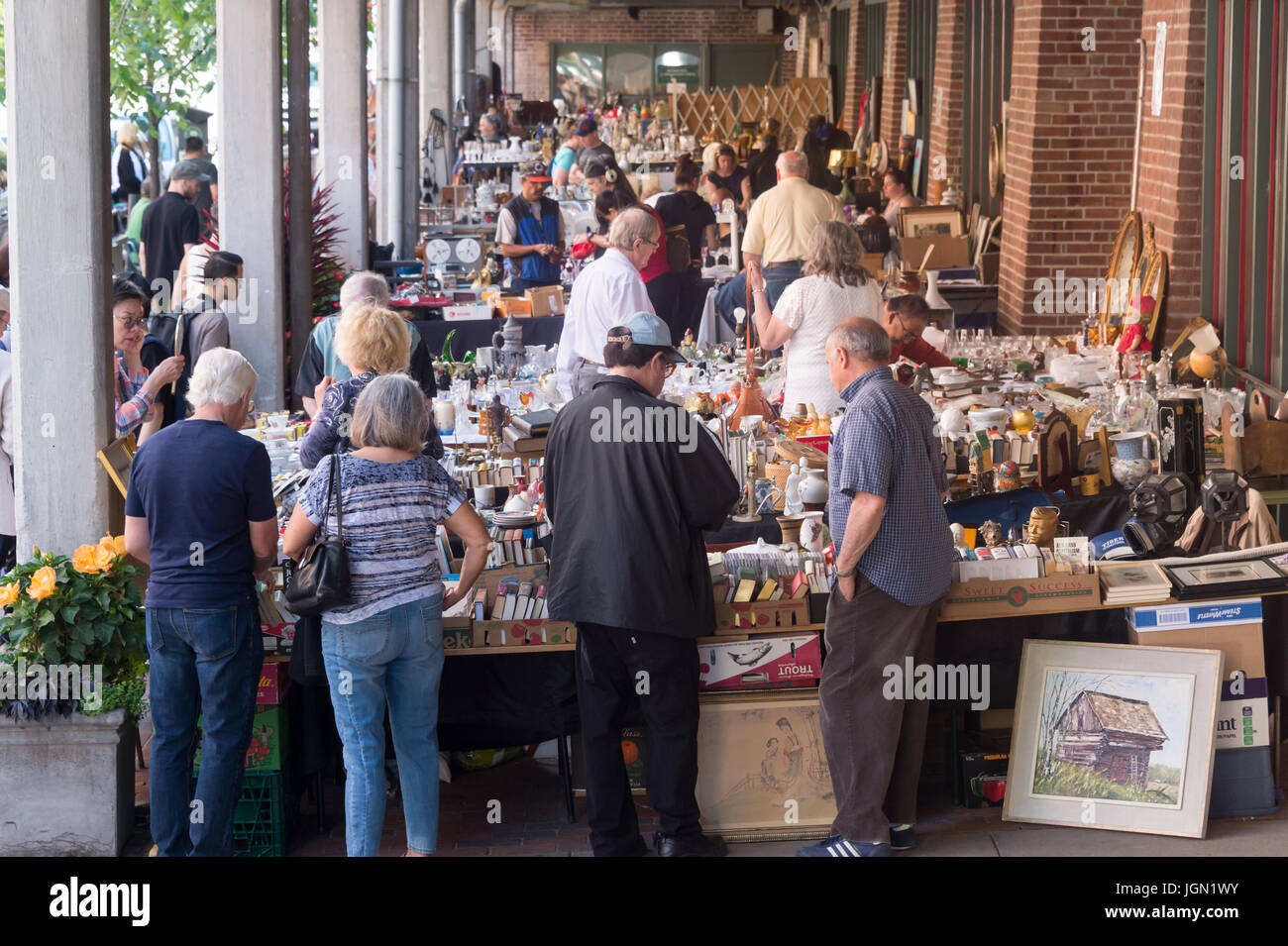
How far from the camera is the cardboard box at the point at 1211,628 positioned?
5141mm

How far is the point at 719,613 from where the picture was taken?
16.7 feet

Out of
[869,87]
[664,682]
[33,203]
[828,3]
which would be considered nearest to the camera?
[664,682]

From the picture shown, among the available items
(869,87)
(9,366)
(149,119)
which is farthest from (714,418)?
(869,87)

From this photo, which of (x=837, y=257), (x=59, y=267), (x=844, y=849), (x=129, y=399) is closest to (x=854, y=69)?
(x=837, y=257)

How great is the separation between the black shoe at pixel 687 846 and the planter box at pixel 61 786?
5.50 feet

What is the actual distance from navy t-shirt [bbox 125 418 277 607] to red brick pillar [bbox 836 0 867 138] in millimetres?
19760

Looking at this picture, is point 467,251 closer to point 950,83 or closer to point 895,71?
point 950,83

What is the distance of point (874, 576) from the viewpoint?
4766 millimetres

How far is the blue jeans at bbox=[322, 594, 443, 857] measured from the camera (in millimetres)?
4555

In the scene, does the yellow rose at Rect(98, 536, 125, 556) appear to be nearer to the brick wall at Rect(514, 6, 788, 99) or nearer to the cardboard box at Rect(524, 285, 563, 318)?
the cardboard box at Rect(524, 285, 563, 318)

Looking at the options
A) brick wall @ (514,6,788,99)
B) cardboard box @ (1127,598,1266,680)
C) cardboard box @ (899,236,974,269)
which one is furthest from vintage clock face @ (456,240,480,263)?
brick wall @ (514,6,788,99)

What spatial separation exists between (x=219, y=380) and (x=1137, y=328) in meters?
5.54
